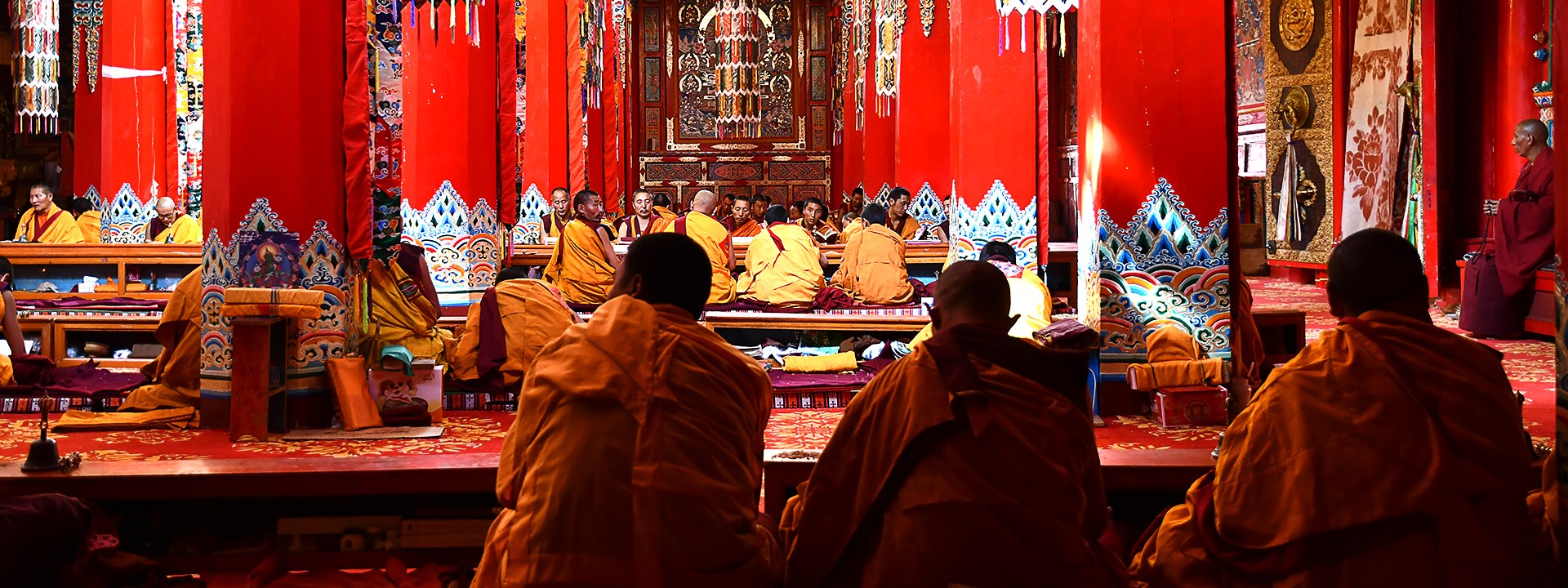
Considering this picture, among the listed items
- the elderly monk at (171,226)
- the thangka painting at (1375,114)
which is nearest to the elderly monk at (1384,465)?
the elderly monk at (171,226)

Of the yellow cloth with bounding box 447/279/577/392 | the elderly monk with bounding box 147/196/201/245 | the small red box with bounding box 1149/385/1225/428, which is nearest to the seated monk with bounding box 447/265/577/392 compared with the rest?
the yellow cloth with bounding box 447/279/577/392

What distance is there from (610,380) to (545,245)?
992 cm

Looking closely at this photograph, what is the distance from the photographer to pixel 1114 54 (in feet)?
21.0

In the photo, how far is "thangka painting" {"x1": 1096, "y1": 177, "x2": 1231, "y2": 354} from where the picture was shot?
21.0 feet

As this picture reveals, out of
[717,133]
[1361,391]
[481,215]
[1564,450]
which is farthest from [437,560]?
[717,133]

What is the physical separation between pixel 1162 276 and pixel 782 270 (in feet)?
14.2

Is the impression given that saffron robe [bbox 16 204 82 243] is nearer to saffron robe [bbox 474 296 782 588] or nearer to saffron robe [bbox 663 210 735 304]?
saffron robe [bbox 663 210 735 304]

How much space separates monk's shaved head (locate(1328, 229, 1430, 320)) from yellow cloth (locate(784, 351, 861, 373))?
4896mm

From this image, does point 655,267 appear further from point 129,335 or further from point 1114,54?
point 129,335

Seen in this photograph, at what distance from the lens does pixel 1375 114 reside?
48.0 feet

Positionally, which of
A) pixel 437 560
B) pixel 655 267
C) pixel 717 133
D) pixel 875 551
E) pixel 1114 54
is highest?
pixel 717 133

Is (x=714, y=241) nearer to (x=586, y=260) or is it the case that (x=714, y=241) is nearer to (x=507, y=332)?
(x=586, y=260)

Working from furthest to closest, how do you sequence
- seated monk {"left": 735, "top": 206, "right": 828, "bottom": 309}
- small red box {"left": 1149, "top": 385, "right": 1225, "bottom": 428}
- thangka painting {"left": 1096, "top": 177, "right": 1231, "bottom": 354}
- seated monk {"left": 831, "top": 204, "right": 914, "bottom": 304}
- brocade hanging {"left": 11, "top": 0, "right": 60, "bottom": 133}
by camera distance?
brocade hanging {"left": 11, "top": 0, "right": 60, "bottom": 133}
seated monk {"left": 831, "top": 204, "right": 914, "bottom": 304}
seated monk {"left": 735, "top": 206, "right": 828, "bottom": 309}
thangka painting {"left": 1096, "top": 177, "right": 1231, "bottom": 354}
small red box {"left": 1149, "top": 385, "right": 1225, "bottom": 428}

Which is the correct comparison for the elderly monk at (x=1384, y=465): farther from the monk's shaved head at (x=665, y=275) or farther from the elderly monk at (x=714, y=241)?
the elderly monk at (x=714, y=241)
